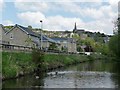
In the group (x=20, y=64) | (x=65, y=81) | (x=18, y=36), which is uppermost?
(x=18, y=36)

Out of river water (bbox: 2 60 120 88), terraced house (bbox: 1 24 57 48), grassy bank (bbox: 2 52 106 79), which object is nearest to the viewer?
river water (bbox: 2 60 120 88)

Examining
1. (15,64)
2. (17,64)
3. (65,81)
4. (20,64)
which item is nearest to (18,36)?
(20,64)

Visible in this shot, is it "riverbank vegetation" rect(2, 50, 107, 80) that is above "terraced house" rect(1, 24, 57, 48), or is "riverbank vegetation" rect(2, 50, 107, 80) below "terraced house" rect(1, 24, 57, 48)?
below

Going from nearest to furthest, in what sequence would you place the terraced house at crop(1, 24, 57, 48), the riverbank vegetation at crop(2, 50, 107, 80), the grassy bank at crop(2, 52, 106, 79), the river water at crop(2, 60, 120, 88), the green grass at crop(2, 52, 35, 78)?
the river water at crop(2, 60, 120, 88) → the green grass at crop(2, 52, 35, 78) → the grassy bank at crop(2, 52, 106, 79) → the riverbank vegetation at crop(2, 50, 107, 80) → the terraced house at crop(1, 24, 57, 48)

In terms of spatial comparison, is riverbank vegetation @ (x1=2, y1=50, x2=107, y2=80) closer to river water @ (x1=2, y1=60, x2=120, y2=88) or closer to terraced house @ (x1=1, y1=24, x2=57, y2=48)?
river water @ (x1=2, y1=60, x2=120, y2=88)

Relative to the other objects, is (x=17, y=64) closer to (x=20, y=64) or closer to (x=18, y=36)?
(x=20, y=64)

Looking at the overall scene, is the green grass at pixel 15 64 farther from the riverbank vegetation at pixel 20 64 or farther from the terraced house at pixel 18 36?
the terraced house at pixel 18 36

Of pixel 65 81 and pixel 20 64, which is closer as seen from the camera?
pixel 65 81

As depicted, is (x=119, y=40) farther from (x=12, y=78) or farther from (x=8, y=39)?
(x=12, y=78)

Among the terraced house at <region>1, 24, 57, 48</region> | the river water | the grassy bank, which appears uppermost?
the terraced house at <region>1, 24, 57, 48</region>

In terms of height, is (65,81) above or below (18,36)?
below

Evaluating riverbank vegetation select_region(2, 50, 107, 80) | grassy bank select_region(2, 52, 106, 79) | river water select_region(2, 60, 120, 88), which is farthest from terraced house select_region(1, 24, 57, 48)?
river water select_region(2, 60, 120, 88)

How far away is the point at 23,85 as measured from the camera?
2988cm

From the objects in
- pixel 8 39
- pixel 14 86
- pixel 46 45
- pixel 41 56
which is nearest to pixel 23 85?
pixel 14 86
